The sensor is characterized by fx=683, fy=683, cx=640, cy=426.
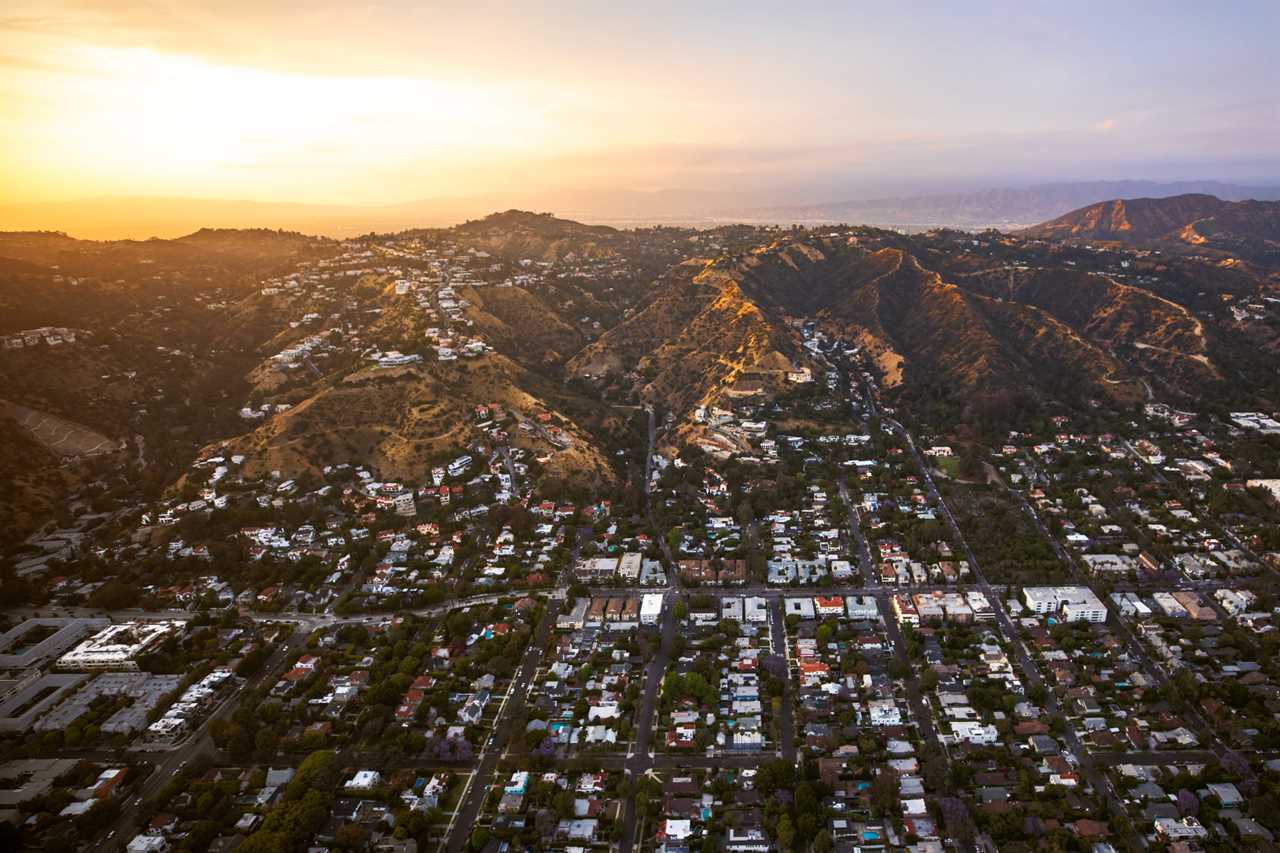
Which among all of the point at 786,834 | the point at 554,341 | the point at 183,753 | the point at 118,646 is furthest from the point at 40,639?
the point at 554,341

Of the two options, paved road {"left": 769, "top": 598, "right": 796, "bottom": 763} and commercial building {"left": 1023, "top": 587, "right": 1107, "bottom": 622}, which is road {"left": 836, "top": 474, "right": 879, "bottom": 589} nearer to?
paved road {"left": 769, "top": 598, "right": 796, "bottom": 763}

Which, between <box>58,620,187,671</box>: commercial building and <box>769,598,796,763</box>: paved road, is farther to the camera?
<box>58,620,187,671</box>: commercial building

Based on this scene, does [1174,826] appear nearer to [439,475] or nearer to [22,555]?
[439,475]

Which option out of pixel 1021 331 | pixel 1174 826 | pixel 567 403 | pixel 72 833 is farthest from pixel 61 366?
pixel 1021 331

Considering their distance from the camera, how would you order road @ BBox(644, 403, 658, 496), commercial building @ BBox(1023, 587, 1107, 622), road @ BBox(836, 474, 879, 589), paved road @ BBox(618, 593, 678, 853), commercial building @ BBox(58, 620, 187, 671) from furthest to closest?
road @ BBox(644, 403, 658, 496)
road @ BBox(836, 474, 879, 589)
commercial building @ BBox(1023, 587, 1107, 622)
commercial building @ BBox(58, 620, 187, 671)
paved road @ BBox(618, 593, 678, 853)

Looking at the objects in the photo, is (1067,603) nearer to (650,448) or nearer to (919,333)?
(650,448)

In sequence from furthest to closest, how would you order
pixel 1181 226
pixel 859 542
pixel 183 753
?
pixel 1181 226 → pixel 859 542 → pixel 183 753

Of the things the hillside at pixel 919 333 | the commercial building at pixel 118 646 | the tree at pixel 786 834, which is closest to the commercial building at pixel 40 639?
the commercial building at pixel 118 646

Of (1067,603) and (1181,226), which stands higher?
(1181,226)

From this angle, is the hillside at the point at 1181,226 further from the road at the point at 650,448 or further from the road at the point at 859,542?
the road at the point at 859,542

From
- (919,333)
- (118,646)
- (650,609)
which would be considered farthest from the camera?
(919,333)

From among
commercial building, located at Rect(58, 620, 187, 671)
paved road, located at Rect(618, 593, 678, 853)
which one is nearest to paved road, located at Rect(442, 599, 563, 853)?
paved road, located at Rect(618, 593, 678, 853)
